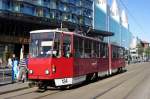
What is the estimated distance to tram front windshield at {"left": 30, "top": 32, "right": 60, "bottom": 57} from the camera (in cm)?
1995

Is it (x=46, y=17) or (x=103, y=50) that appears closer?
(x=103, y=50)

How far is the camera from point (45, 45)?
20.0 metres

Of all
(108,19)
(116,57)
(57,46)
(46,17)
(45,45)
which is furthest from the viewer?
(108,19)

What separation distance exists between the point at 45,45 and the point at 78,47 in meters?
2.89

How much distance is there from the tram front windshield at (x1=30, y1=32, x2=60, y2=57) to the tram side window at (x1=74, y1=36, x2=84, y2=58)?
5.76ft

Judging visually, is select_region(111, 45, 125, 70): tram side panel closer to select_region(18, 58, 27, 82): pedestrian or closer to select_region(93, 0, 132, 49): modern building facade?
select_region(18, 58, 27, 82): pedestrian

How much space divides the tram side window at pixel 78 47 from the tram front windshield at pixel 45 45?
176cm

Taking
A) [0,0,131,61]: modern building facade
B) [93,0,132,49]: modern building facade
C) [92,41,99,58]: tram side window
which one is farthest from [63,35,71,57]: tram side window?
[93,0,132,49]: modern building facade

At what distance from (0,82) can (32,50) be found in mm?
3865

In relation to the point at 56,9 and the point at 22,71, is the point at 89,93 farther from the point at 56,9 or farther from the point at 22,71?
the point at 56,9

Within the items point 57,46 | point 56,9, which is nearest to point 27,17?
point 56,9

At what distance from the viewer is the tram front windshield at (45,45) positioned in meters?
20.0

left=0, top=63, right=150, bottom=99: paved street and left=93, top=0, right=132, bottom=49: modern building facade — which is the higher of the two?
left=93, top=0, right=132, bottom=49: modern building facade

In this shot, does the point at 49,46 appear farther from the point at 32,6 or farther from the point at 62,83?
the point at 32,6
